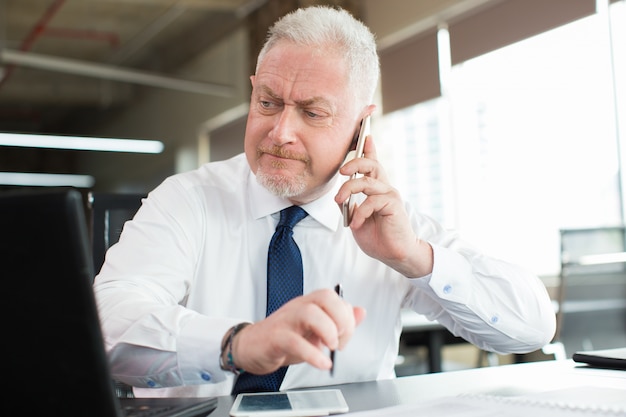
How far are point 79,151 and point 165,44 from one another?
3.15 meters

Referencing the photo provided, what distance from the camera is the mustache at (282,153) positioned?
4.86 feet

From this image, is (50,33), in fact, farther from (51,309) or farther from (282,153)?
(51,309)

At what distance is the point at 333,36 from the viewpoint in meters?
1.52

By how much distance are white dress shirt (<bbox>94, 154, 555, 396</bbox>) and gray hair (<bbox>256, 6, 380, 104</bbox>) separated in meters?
0.32

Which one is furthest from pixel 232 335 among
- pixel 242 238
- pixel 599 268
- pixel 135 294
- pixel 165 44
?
pixel 165 44

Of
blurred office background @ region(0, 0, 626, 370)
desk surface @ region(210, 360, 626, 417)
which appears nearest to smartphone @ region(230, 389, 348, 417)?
desk surface @ region(210, 360, 626, 417)

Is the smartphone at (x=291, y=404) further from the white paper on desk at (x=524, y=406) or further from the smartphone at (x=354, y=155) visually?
the smartphone at (x=354, y=155)

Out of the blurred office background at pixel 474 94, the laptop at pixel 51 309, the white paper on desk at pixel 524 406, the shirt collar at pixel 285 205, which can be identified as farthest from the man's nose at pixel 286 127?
the blurred office background at pixel 474 94

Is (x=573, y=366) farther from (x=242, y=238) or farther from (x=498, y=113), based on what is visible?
(x=498, y=113)

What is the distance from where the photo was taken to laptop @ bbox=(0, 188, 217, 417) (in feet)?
2.03

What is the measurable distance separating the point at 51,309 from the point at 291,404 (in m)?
0.43

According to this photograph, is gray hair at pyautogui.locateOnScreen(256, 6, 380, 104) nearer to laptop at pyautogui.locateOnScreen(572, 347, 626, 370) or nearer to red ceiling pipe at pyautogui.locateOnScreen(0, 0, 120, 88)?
laptop at pyautogui.locateOnScreen(572, 347, 626, 370)

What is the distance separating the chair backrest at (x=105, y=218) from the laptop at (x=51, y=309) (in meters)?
1.11

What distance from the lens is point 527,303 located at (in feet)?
4.93
